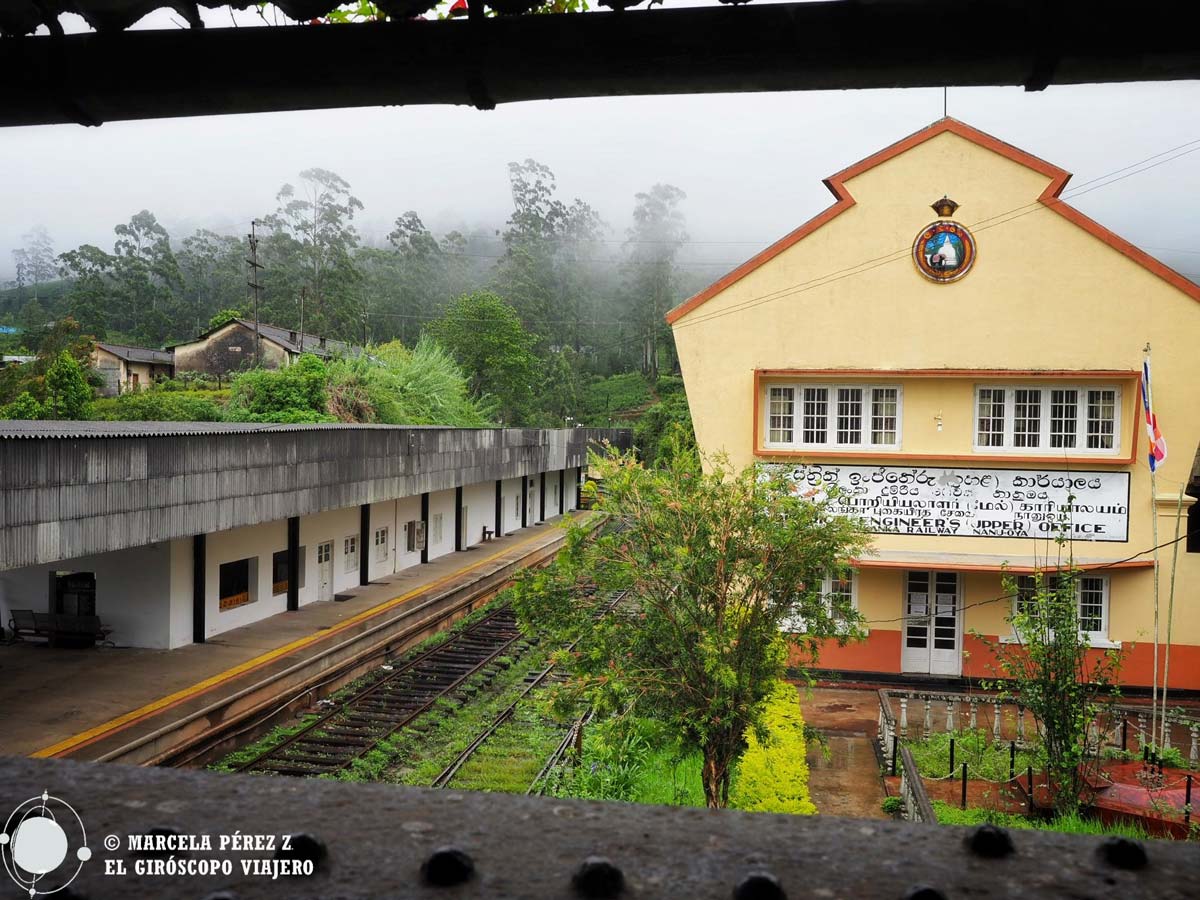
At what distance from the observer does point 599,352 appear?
3479 inches

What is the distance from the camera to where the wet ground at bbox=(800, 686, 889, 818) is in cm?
1245

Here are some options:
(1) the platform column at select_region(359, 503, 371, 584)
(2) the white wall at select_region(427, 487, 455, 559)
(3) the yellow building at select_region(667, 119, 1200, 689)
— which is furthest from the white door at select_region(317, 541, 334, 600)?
(3) the yellow building at select_region(667, 119, 1200, 689)

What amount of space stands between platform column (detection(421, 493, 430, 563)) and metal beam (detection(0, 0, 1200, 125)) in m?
28.2

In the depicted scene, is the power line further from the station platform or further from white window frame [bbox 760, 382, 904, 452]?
the station platform

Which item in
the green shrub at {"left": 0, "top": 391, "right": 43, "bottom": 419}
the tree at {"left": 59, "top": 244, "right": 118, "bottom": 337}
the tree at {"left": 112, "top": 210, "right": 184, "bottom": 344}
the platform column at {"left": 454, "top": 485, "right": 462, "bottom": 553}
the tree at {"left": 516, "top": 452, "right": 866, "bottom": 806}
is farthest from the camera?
the tree at {"left": 112, "top": 210, "right": 184, "bottom": 344}

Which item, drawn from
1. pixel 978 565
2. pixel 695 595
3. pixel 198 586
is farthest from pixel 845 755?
pixel 198 586

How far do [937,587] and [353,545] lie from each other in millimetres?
15684

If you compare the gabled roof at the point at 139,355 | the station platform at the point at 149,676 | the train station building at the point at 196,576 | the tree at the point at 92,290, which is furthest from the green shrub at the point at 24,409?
the tree at the point at 92,290

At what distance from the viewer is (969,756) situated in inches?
545

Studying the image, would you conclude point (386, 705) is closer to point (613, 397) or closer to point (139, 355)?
point (139, 355)

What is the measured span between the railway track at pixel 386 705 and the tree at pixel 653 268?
6244cm

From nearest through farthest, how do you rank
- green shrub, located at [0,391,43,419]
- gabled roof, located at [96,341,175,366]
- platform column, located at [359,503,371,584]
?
platform column, located at [359,503,371,584] → green shrub, located at [0,391,43,419] → gabled roof, located at [96,341,175,366]

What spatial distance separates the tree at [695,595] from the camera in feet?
32.7

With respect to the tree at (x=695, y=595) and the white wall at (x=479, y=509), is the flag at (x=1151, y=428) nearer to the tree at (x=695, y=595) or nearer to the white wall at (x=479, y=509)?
the tree at (x=695, y=595)
